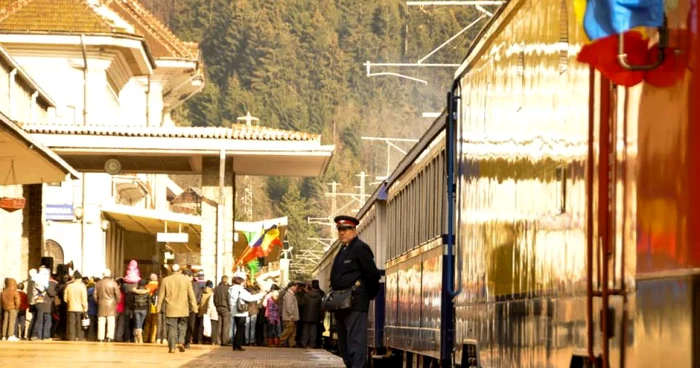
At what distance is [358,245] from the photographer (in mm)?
14734

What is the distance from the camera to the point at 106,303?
1323 inches

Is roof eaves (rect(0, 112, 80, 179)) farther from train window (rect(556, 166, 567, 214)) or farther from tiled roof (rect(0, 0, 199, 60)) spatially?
→ tiled roof (rect(0, 0, 199, 60))

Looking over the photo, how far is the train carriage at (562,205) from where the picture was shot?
4.40 meters

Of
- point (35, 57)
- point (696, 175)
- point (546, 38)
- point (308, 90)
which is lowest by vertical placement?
point (696, 175)

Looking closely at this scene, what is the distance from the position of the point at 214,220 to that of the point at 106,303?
907 cm

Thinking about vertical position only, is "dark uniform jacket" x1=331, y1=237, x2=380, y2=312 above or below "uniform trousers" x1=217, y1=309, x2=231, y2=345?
above

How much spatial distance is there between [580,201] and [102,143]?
1448 inches

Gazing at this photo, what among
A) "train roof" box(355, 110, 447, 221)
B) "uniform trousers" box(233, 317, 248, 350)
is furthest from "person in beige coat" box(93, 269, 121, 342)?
"train roof" box(355, 110, 447, 221)

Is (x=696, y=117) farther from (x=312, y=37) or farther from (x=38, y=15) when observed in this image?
(x=312, y=37)

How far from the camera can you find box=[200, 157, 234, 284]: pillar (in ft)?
137

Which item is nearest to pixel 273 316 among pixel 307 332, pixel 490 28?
pixel 307 332

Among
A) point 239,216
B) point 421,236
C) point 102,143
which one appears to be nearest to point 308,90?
point 239,216

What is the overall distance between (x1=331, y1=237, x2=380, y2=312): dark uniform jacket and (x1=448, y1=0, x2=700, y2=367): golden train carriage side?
3.90 meters

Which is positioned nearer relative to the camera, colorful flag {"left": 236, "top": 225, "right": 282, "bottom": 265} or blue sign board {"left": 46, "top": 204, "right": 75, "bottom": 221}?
colorful flag {"left": 236, "top": 225, "right": 282, "bottom": 265}
